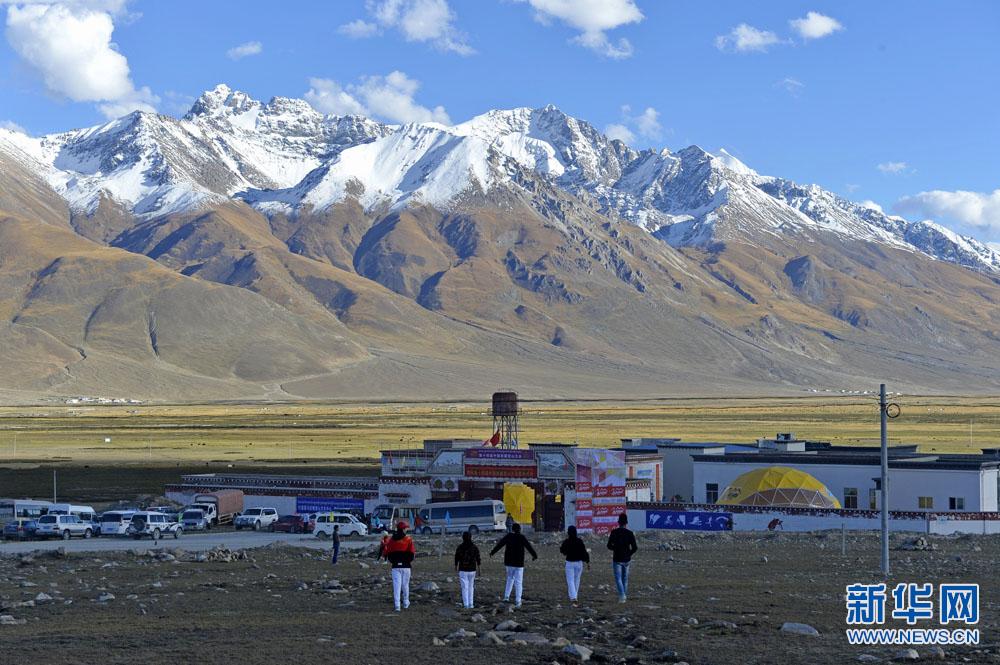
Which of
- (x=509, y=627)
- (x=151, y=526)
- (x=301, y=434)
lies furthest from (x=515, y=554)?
(x=301, y=434)

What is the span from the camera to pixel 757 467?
2272 inches

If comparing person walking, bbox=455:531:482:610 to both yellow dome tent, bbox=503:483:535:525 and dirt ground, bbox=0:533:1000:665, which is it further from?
yellow dome tent, bbox=503:483:535:525

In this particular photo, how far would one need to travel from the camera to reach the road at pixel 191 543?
1777 inches

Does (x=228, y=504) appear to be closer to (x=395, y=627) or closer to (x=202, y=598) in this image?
(x=202, y=598)

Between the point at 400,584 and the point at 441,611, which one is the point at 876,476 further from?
the point at 400,584

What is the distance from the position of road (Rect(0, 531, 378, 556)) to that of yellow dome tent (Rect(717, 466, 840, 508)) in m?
14.1

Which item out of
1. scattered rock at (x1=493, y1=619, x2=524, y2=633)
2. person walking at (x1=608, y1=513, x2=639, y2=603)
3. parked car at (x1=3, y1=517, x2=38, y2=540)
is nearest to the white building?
parked car at (x1=3, y1=517, x2=38, y2=540)

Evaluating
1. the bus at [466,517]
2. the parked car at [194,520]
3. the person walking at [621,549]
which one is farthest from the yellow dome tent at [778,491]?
the person walking at [621,549]

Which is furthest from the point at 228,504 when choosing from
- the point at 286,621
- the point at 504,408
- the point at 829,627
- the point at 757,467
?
the point at 829,627

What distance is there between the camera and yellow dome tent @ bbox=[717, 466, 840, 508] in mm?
52125

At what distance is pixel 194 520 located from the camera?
5625 cm

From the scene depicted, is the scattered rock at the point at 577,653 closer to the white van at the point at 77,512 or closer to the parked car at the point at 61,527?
the parked car at the point at 61,527

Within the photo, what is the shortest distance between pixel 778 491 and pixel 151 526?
2344 centimetres

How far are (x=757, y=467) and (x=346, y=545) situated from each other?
1973 cm
